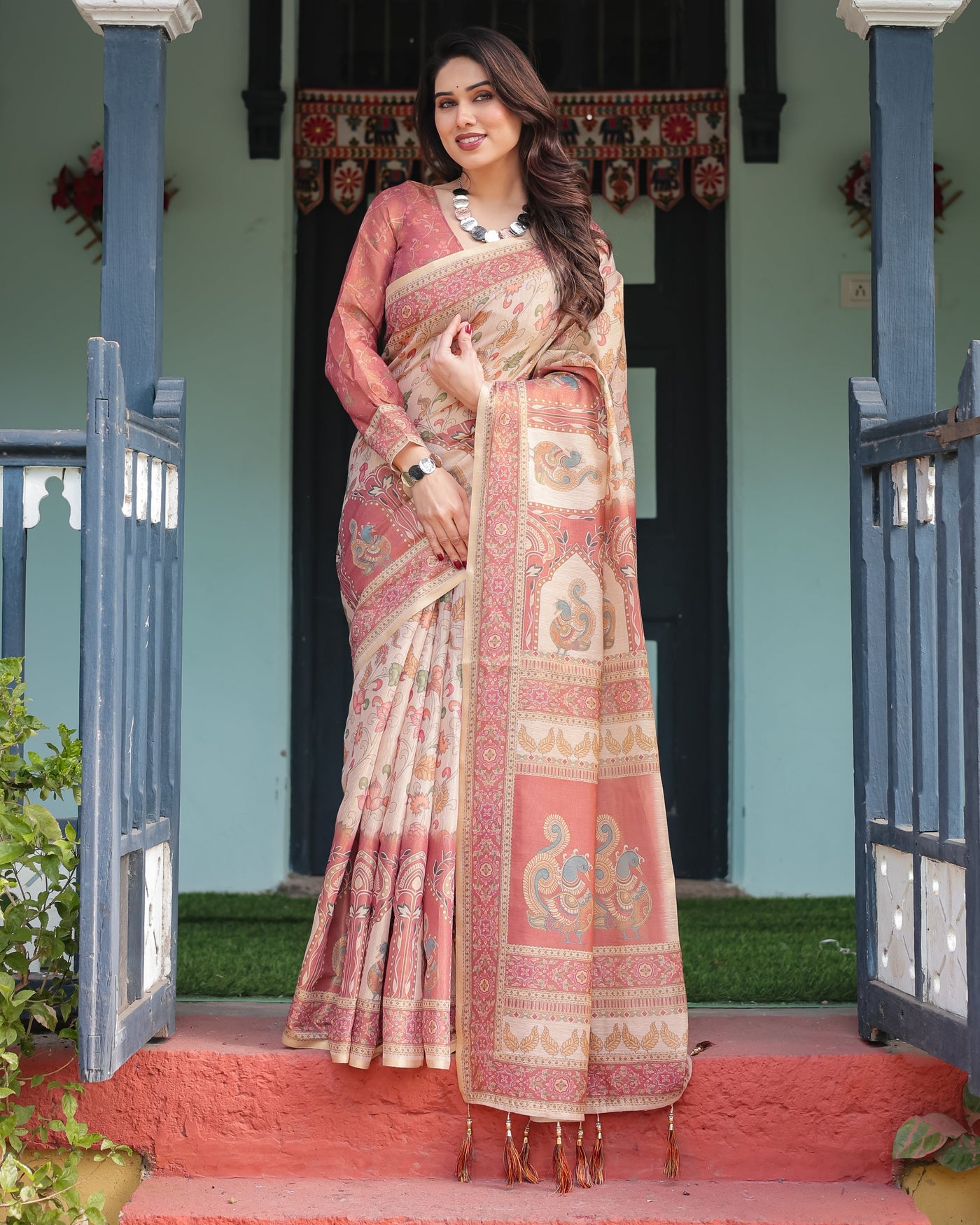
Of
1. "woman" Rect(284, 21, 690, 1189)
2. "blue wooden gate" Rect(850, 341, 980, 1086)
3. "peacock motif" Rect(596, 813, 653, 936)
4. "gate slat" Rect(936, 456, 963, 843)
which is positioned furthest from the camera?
"peacock motif" Rect(596, 813, 653, 936)

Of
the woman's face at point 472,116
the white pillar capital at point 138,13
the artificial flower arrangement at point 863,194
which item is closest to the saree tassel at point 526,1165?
the woman's face at point 472,116

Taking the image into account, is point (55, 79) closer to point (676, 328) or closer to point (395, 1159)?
point (676, 328)

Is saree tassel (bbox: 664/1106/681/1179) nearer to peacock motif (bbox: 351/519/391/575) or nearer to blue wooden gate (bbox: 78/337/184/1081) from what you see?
blue wooden gate (bbox: 78/337/184/1081)

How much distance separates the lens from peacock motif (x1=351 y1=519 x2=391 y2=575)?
2506mm

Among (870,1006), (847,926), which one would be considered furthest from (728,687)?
(870,1006)

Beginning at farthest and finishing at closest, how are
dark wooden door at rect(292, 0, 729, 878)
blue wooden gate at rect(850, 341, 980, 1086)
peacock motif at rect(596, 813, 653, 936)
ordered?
dark wooden door at rect(292, 0, 729, 878)
peacock motif at rect(596, 813, 653, 936)
blue wooden gate at rect(850, 341, 980, 1086)

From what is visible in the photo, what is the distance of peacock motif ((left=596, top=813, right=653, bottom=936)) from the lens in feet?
8.01

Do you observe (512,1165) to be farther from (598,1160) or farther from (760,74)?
(760,74)

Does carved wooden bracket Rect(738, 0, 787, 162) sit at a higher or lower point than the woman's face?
higher

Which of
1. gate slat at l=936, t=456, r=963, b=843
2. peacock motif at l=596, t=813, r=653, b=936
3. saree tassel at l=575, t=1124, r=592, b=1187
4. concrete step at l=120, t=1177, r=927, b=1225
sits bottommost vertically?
concrete step at l=120, t=1177, r=927, b=1225

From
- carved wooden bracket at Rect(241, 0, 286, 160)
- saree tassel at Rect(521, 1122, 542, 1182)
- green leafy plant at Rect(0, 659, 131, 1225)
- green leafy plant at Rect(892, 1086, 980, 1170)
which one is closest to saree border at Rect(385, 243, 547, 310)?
green leafy plant at Rect(0, 659, 131, 1225)

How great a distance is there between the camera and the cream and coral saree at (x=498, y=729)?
7.66ft

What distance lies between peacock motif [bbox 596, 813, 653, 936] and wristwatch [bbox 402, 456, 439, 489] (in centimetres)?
72

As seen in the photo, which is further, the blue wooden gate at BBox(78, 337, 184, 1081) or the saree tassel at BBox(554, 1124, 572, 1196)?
the saree tassel at BBox(554, 1124, 572, 1196)
